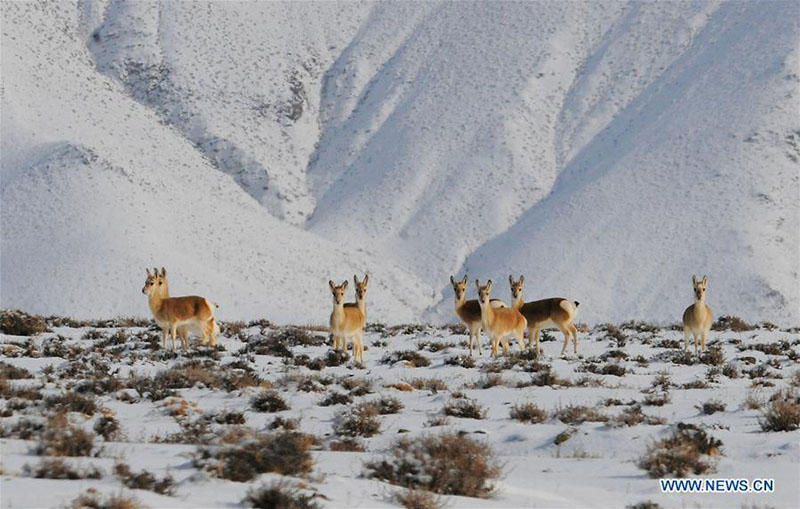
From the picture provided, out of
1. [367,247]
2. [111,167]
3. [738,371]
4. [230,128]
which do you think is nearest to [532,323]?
[738,371]

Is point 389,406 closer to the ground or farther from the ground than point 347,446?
farther from the ground

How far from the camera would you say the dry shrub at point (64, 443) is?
27.1ft

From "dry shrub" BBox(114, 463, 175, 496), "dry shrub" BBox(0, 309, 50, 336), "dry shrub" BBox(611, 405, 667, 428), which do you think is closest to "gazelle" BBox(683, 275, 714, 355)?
"dry shrub" BBox(611, 405, 667, 428)

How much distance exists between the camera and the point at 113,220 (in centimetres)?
6731

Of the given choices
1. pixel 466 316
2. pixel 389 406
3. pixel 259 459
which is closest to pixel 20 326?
pixel 466 316

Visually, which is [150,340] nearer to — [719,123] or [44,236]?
[44,236]

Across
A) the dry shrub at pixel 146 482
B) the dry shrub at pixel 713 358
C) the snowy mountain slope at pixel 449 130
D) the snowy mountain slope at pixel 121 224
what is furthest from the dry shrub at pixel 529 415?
the snowy mountain slope at pixel 449 130

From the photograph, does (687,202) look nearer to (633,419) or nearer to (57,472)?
(633,419)

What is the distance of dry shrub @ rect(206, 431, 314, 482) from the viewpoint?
7.78 metres

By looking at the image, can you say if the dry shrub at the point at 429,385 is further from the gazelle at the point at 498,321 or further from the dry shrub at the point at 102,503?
the dry shrub at the point at 102,503

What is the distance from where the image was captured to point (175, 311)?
19.8 meters

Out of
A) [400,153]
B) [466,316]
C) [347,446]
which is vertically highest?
[400,153]

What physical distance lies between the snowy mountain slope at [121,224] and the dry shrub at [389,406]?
1916 inches

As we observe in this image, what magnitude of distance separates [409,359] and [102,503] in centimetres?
1257
